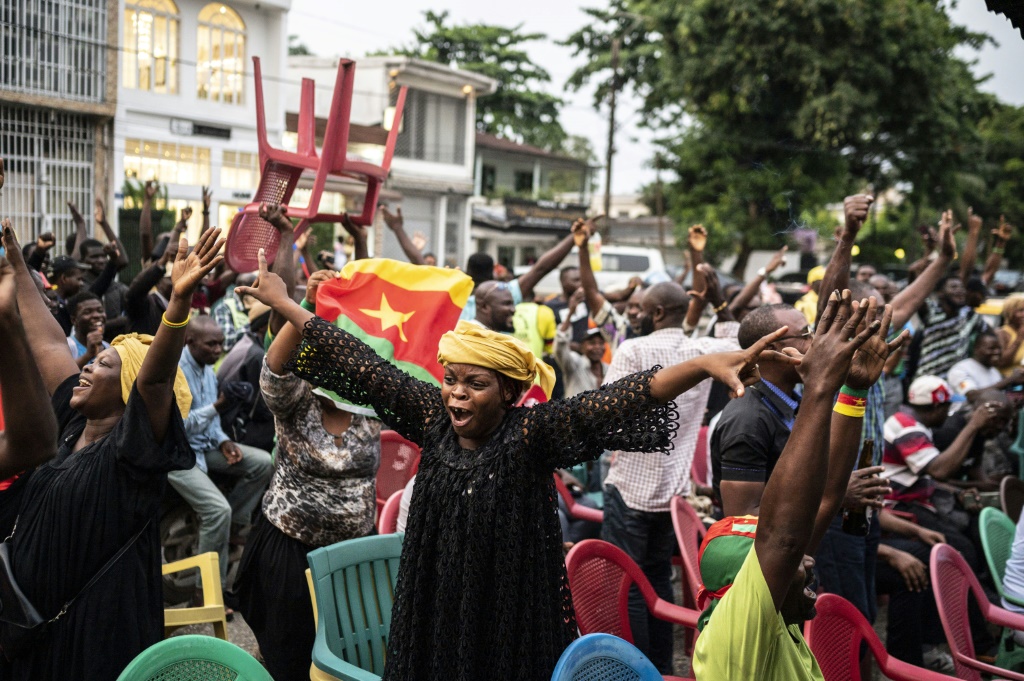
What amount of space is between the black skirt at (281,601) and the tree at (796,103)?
19.0m

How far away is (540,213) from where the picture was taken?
34.6 m

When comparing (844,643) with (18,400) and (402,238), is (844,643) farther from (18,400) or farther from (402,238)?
(402,238)

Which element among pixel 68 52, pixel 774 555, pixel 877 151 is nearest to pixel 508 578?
pixel 774 555

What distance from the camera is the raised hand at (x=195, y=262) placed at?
2.72 meters

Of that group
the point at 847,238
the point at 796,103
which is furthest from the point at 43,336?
the point at 796,103

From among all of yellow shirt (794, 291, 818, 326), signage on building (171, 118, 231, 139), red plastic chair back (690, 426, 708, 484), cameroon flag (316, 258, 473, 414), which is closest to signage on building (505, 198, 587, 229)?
signage on building (171, 118, 231, 139)

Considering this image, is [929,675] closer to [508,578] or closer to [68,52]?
[508,578]

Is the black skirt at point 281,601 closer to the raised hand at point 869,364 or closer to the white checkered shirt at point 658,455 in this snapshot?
the white checkered shirt at point 658,455

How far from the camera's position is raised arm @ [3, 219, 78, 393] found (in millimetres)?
3234

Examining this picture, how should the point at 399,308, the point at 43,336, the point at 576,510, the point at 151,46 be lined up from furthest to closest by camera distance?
the point at 151,46
the point at 576,510
the point at 399,308
the point at 43,336

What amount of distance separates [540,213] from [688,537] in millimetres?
30508

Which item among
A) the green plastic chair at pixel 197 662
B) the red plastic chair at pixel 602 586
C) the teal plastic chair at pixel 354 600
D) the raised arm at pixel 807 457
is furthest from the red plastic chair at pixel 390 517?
the raised arm at pixel 807 457

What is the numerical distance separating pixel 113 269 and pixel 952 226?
242 inches

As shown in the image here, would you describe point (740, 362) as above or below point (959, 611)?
above
